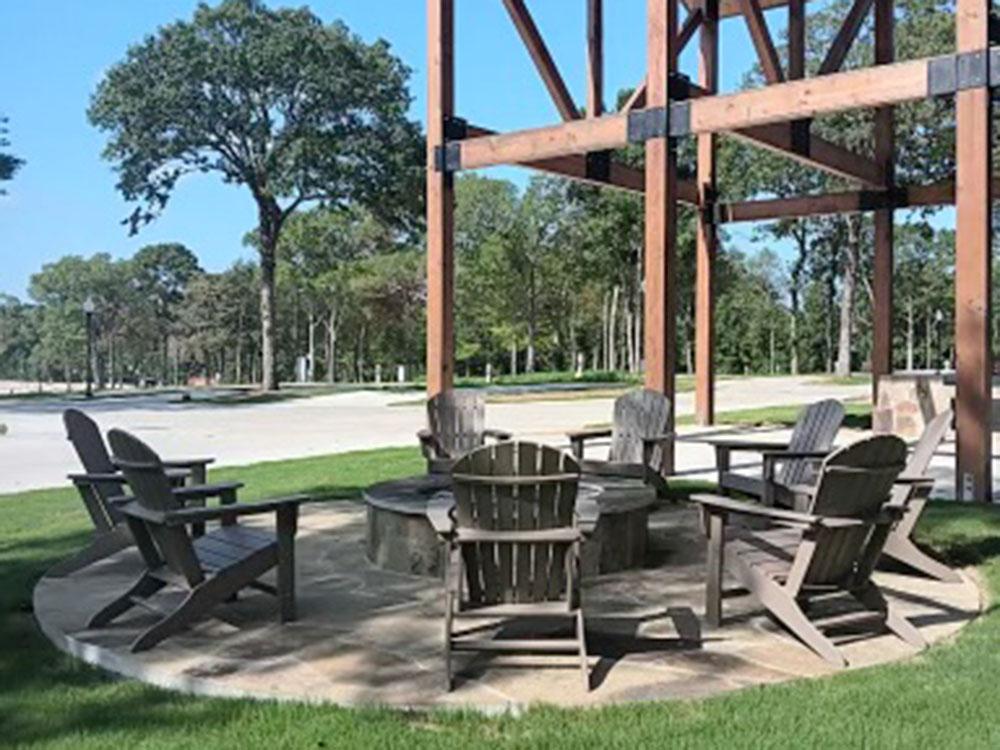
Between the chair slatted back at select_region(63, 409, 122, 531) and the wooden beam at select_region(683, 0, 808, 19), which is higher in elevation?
the wooden beam at select_region(683, 0, 808, 19)

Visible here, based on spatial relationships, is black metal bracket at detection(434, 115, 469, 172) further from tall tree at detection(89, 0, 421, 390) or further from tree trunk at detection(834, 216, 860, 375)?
tree trunk at detection(834, 216, 860, 375)

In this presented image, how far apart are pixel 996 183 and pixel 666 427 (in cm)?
879

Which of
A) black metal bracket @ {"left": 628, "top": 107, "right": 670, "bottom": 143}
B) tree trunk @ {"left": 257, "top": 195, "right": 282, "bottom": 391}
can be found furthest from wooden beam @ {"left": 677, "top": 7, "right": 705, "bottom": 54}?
tree trunk @ {"left": 257, "top": 195, "right": 282, "bottom": 391}

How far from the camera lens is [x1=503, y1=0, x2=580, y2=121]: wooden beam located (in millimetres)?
11062

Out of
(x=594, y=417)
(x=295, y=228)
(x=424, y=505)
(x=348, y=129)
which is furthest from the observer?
(x=295, y=228)

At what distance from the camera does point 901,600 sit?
16.5 feet

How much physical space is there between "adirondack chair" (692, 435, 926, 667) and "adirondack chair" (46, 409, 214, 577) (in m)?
3.03

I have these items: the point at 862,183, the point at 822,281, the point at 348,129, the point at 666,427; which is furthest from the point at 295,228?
the point at 666,427

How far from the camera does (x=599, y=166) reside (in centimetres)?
1277

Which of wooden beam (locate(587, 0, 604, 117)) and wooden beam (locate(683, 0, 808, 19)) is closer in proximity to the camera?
wooden beam (locate(587, 0, 604, 117))

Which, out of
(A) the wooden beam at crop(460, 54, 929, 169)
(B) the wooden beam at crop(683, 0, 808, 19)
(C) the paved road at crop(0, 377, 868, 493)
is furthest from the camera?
(B) the wooden beam at crop(683, 0, 808, 19)

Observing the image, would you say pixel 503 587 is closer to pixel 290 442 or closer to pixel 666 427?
pixel 666 427

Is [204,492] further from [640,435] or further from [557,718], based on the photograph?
[640,435]

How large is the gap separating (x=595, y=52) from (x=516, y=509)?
890 centimetres
